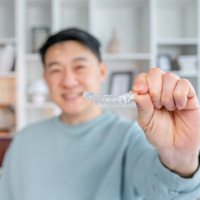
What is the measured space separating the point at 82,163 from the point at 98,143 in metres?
0.08

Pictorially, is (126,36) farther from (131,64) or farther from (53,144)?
(53,144)

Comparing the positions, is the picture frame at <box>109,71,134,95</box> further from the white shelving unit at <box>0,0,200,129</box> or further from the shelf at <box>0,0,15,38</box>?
the shelf at <box>0,0,15,38</box>

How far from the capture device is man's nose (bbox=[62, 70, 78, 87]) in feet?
4.00

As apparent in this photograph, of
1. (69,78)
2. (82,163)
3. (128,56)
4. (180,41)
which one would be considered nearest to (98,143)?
(82,163)

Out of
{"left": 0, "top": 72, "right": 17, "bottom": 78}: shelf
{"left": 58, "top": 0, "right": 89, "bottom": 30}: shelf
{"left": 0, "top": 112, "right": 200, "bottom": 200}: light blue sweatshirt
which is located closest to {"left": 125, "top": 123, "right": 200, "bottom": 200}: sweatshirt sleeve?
{"left": 0, "top": 112, "right": 200, "bottom": 200}: light blue sweatshirt

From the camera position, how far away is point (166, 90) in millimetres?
634

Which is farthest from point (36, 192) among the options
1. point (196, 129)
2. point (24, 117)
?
point (24, 117)

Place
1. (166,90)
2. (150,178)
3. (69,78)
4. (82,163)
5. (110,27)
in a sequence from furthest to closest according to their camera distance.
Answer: (110,27) < (69,78) < (82,163) < (150,178) < (166,90)

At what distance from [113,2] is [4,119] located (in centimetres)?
146

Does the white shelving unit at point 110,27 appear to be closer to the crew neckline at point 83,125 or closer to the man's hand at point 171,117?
the crew neckline at point 83,125

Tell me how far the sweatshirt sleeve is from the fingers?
0.58 feet

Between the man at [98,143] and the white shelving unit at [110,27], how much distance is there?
2.21 m

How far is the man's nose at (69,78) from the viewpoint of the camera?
122 centimetres

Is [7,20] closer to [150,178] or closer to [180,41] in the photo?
[180,41]
